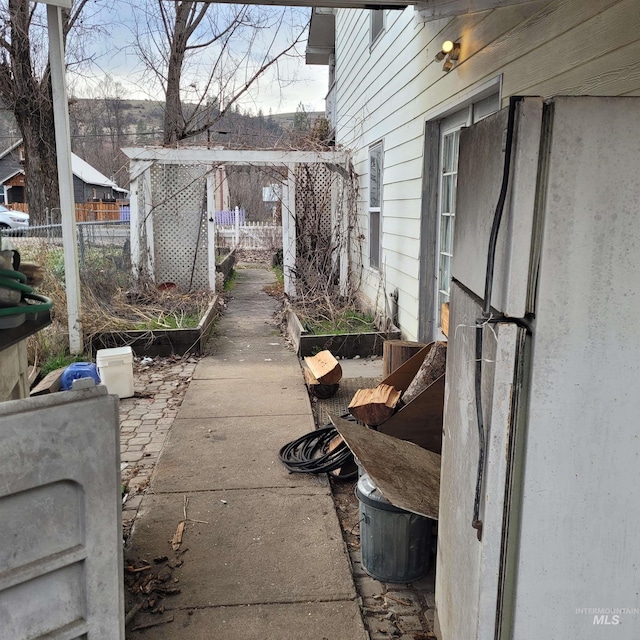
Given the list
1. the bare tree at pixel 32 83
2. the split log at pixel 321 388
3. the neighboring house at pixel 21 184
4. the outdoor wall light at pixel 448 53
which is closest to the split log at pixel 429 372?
the split log at pixel 321 388

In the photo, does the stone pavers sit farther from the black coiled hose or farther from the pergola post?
the black coiled hose

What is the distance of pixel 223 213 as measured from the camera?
30141mm

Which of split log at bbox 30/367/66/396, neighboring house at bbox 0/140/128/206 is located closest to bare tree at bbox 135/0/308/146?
split log at bbox 30/367/66/396

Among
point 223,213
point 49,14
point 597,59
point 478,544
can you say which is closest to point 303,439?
point 478,544

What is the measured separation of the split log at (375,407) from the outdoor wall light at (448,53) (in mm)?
2801

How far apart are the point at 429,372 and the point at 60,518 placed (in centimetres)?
290

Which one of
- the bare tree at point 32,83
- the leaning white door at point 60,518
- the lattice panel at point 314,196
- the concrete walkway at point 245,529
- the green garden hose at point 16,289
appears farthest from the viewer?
the bare tree at point 32,83

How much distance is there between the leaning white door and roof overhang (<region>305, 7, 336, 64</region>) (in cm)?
1226

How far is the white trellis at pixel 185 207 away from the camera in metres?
9.47

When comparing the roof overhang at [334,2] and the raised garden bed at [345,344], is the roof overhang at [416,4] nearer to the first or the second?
the roof overhang at [334,2]

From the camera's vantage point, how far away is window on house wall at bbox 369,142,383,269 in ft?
26.0

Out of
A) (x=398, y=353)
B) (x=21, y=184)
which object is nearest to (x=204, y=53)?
(x=398, y=353)

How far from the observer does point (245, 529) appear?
335cm

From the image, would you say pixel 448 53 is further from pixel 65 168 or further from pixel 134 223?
pixel 134 223
